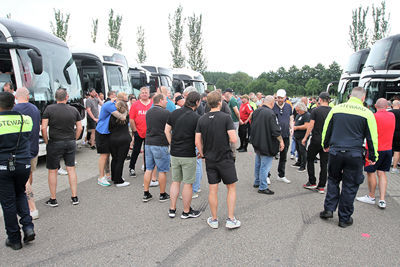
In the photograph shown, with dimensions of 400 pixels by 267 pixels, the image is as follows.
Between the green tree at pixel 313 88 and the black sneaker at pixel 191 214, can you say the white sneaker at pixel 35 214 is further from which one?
the green tree at pixel 313 88

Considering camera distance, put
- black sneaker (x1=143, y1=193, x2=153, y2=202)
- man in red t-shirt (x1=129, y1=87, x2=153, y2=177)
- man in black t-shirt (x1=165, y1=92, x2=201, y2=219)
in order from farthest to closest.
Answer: man in red t-shirt (x1=129, y1=87, x2=153, y2=177) → black sneaker (x1=143, y1=193, x2=153, y2=202) → man in black t-shirt (x1=165, y1=92, x2=201, y2=219)

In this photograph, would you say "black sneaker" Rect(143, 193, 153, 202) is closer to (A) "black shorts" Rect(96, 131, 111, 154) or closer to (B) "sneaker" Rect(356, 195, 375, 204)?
(A) "black shorts" Rect(96, 131, 111, 154)

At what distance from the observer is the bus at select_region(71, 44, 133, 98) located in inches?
480

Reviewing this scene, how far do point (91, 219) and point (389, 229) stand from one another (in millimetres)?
4175

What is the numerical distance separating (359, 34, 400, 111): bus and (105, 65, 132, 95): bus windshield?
9.15 metres

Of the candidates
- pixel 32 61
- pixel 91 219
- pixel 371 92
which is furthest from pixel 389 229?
pixel 32 61

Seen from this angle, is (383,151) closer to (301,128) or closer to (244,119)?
(301,128)

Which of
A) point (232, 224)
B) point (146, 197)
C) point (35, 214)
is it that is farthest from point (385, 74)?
point (35, 214)

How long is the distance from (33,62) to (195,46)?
109 ft

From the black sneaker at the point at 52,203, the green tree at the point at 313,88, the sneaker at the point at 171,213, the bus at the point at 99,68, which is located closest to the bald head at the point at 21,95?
the black sneaker at the point at 52,203

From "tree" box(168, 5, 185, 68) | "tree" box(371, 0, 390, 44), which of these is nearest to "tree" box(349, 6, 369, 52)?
"tree" box(371, 0, 390, 44)

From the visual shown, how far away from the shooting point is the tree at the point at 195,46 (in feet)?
124

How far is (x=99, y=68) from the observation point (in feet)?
39.8

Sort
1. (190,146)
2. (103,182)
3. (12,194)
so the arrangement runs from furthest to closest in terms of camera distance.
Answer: (103,182) → (190,146) → (12,194)
